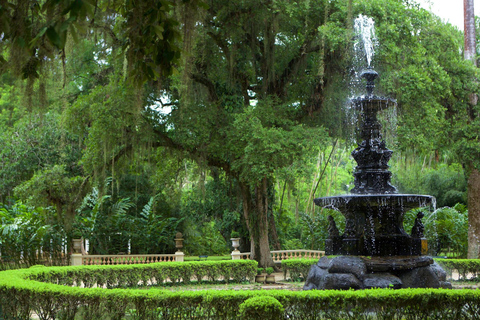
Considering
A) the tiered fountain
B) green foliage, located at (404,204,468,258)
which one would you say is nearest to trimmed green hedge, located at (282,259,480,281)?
the tiered fountain

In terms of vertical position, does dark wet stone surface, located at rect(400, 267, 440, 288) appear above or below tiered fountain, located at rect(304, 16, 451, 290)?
below

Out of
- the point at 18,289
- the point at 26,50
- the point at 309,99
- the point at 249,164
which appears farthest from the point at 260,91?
the point at 26,50

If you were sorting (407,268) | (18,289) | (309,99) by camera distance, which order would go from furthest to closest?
(309,99) < (407,268) < (18,289)

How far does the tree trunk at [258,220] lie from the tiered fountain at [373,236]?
23.0 feet

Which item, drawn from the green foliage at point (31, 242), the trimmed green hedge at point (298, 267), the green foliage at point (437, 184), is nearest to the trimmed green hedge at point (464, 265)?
the trimmed green hedge at point (298, 267)

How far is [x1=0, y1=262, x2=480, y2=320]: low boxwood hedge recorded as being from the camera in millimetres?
6883

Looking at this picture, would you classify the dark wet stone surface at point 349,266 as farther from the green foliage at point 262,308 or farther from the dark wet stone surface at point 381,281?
the green foliage at point 262,308

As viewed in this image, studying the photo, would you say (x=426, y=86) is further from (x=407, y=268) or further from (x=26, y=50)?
(x=26, y=50)

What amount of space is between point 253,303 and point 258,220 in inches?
439

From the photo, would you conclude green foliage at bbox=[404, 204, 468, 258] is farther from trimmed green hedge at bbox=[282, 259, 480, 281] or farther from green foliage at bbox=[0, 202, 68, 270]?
green foliage at bbox=[0, 202, 68, 270]

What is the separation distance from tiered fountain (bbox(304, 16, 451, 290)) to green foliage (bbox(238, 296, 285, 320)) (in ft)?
9.77

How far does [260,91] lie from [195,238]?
334 inches

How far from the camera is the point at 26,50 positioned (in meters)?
4.88

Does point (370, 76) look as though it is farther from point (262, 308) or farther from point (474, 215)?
point (474, 215)
